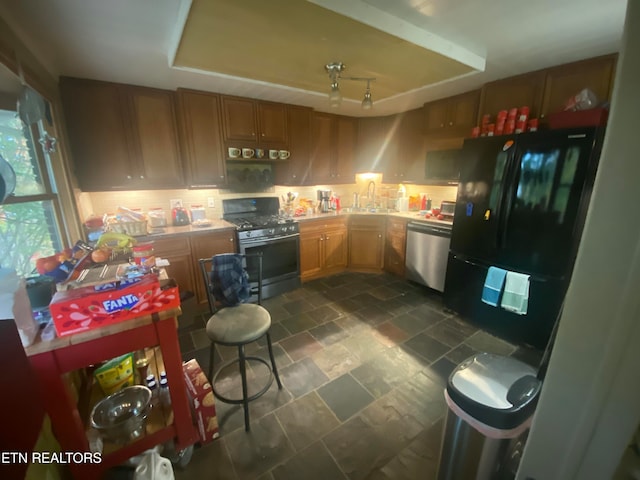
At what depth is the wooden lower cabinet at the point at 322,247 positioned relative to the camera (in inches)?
143

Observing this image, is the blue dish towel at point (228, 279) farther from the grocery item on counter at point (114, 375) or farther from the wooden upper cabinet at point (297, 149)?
the wooden upper cabinet at point (297, 149)

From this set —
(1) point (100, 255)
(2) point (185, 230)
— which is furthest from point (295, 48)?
(2) point (185, 230)

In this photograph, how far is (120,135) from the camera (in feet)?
A: 8.55

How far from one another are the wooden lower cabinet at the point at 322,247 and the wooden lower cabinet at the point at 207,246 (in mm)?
952

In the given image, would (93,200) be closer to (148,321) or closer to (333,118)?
(148,321)

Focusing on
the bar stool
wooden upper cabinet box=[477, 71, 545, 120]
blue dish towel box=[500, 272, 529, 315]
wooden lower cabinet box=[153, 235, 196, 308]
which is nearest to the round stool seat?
the bar stool

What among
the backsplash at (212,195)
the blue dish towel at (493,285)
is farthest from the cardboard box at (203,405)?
the blue dish towel at (493,285)

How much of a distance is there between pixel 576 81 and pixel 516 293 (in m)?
1.84

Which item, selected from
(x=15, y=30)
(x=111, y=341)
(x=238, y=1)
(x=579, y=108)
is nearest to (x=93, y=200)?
(x=15, y=30)

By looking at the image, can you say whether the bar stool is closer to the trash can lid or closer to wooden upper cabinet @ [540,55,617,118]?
the trash can lid

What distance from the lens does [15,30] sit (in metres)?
1.50

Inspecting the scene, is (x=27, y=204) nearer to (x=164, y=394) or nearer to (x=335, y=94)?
(x=164, y=394)

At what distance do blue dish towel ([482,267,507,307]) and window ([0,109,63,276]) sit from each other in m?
3.45

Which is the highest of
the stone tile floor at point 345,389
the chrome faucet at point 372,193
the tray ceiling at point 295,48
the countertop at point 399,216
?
the tray ceiling at point 295,48
